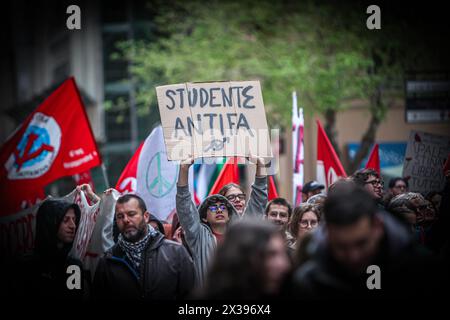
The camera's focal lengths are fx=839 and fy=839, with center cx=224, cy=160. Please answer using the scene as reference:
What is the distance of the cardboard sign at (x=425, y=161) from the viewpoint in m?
8.90

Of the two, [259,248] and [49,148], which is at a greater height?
[49,148]

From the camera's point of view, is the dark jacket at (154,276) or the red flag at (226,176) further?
the red flag at (226,176)

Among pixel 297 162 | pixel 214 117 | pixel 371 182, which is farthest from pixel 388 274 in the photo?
pixel 297 162

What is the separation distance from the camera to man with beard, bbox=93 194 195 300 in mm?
5672

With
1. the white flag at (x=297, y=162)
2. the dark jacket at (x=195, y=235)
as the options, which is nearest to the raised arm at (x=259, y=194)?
the dark jacket at (x=195, y=235)

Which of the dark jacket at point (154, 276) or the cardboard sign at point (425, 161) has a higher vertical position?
the cardboard sign at point (425, 161)

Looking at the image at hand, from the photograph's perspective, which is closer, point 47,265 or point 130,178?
point 47,265

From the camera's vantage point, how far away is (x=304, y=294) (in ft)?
11.1

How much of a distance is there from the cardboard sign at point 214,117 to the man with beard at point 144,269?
3.23 ft

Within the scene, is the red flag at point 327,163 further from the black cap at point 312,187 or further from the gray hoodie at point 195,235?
the gray hoodie at point 195,235

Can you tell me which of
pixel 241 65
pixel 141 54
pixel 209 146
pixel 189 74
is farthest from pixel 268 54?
pixel 209 146

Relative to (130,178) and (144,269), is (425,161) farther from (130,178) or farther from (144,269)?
(144,269)

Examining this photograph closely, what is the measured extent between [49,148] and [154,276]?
11.4ft

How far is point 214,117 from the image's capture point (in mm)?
6762
